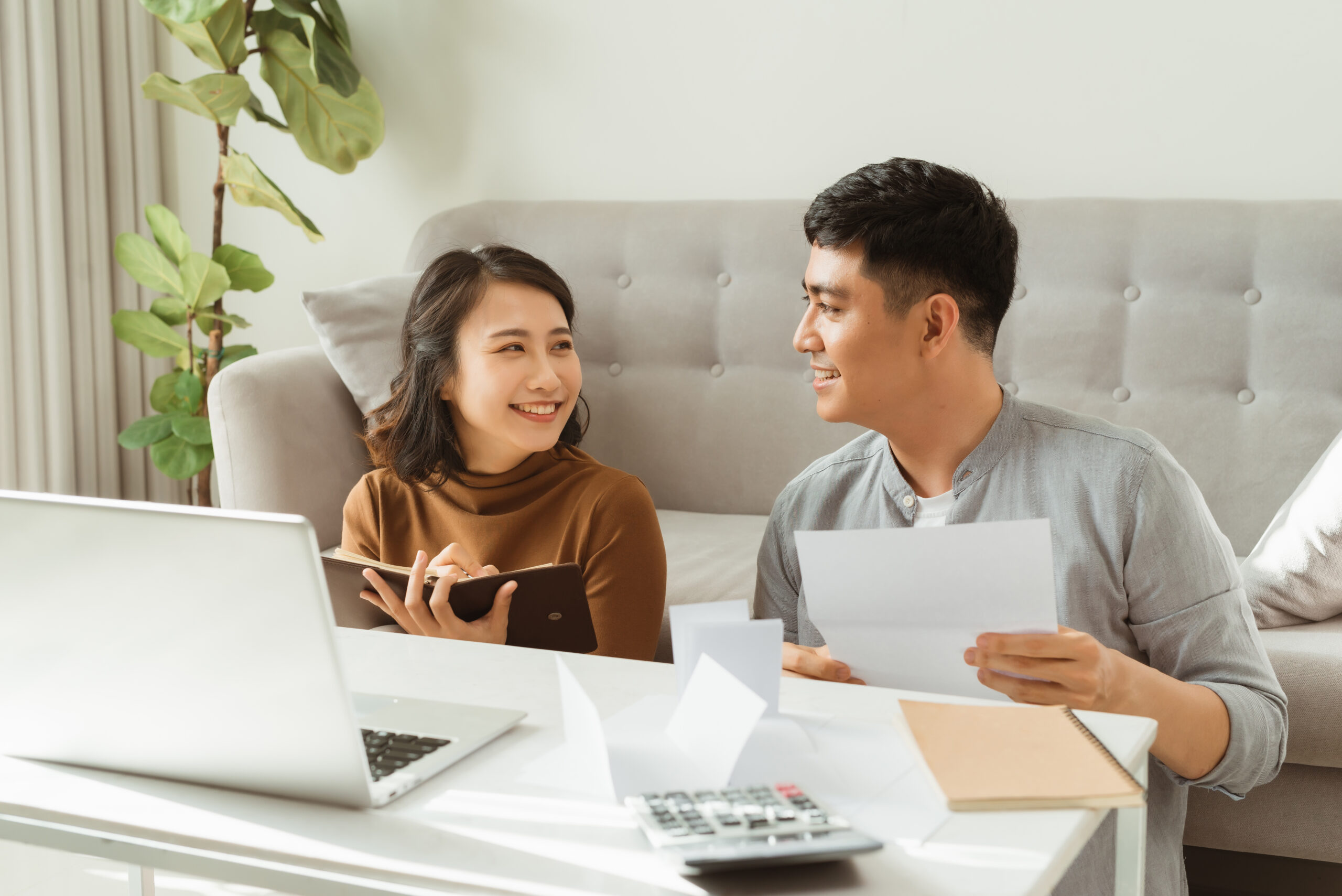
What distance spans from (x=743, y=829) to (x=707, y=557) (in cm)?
133

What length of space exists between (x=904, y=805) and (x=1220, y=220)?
1.61m

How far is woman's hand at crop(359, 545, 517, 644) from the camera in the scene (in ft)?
4.01

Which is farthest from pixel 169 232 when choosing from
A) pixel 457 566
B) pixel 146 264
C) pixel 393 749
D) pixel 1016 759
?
pixel 1016 759

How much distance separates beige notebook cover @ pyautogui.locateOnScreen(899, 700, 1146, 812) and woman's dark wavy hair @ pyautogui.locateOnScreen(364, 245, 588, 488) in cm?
99

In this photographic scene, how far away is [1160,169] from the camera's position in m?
2.22

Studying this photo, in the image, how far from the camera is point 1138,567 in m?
1.13

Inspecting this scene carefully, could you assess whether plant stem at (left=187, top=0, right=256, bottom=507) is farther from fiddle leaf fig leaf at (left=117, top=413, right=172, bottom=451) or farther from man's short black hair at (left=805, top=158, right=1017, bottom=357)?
man's short black hair at (left=805, top=158, right=1017, bottom=357)

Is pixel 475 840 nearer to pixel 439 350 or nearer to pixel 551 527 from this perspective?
pixel 551 527

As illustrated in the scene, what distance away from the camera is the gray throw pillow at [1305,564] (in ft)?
4.88

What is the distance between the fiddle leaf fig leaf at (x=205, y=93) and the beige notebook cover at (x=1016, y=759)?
89.6 inches

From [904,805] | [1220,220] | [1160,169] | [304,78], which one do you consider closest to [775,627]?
[904,805]

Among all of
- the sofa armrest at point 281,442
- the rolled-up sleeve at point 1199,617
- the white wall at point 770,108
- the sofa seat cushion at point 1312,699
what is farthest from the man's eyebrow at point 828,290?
the white wall at point 770,108

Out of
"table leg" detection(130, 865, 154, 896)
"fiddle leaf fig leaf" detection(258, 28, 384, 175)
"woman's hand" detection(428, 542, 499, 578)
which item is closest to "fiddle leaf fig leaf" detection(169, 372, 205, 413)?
"fiddle leaf fig leaf" detection(258, 28, 384, 175)

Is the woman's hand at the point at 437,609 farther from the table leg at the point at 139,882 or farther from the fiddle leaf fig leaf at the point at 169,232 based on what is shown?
the fiddle leaf fig leaf at the point at 169,232
